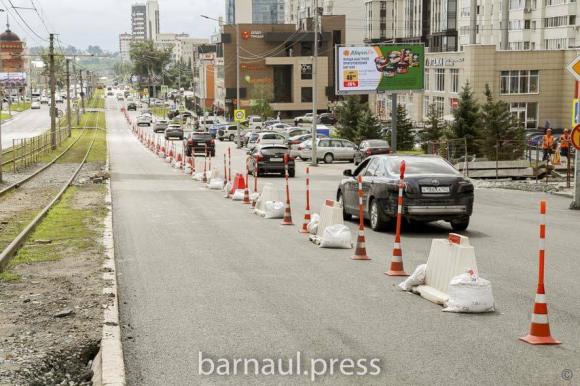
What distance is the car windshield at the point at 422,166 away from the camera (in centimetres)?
1753

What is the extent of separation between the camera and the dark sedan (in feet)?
55.8

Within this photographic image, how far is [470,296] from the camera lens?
31.7 ft

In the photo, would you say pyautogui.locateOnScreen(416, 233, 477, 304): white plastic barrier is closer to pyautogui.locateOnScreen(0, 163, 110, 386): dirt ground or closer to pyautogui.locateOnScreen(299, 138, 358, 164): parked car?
pyautogui.locateOnScreen(0, 163, 110, 386): dirt ground

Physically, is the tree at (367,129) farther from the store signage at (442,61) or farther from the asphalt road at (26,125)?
the asphalt road at (26,125)

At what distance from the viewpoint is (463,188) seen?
56.6 ft

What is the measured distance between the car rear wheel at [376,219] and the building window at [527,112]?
2415 inches

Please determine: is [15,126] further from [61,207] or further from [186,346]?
[186,346]

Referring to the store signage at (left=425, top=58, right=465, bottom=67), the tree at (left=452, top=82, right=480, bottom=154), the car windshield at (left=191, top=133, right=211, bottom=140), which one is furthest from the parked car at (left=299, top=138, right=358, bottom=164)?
the store signage at (left=425, top=58, right=465, bottom=67)

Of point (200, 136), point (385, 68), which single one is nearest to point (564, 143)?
point (385, 68)

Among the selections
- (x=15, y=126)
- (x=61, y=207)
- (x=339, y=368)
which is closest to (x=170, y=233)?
(x=61, y=207)

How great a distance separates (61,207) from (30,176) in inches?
604

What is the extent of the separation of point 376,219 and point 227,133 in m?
72.5

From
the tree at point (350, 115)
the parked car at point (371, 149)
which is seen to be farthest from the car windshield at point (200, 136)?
the parked car at point (371, 149)

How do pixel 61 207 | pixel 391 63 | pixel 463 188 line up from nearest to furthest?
1. pixel 463 188
2. pixel 61 207
3. pixel 391 63
